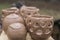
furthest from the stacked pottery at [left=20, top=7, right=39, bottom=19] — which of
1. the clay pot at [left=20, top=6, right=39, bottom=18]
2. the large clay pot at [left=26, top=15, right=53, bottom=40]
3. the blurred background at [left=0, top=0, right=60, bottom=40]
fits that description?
the blurred background at [left=0, top=0, right=60, bottom=40]

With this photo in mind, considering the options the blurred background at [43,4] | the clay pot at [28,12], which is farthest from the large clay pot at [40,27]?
the blurred background at [43,4]

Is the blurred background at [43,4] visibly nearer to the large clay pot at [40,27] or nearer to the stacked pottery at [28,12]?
the stacked pottery at [28,12]

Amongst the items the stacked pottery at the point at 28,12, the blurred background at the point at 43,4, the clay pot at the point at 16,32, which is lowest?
the blurred background at the point at 43,4

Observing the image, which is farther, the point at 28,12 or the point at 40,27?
the point at 28,12

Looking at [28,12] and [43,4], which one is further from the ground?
[28,12]

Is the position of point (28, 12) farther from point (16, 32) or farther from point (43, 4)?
point (43, 4)

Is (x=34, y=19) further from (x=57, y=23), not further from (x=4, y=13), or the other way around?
(x=57, y=23)

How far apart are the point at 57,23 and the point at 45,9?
0.96m

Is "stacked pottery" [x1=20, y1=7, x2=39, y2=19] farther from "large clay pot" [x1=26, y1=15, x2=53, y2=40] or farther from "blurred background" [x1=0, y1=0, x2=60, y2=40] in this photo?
"blurred background" [x1=0, y1=0, x2=60, y2=40]

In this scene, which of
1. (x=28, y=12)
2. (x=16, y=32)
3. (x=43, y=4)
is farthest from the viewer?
(x=43, y=4)

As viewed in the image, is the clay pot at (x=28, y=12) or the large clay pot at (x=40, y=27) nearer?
the large clay pot at (x=40, y=27)

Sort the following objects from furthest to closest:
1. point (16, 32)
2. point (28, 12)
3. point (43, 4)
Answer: point (43, 4) < point (28, 12) < point (16, 32)

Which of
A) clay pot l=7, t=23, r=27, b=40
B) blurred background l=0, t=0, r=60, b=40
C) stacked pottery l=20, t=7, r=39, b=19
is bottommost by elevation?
blurred background l=0, t=0, r=60, b=40

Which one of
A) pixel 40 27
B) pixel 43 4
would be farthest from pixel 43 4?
pixel 40 27
